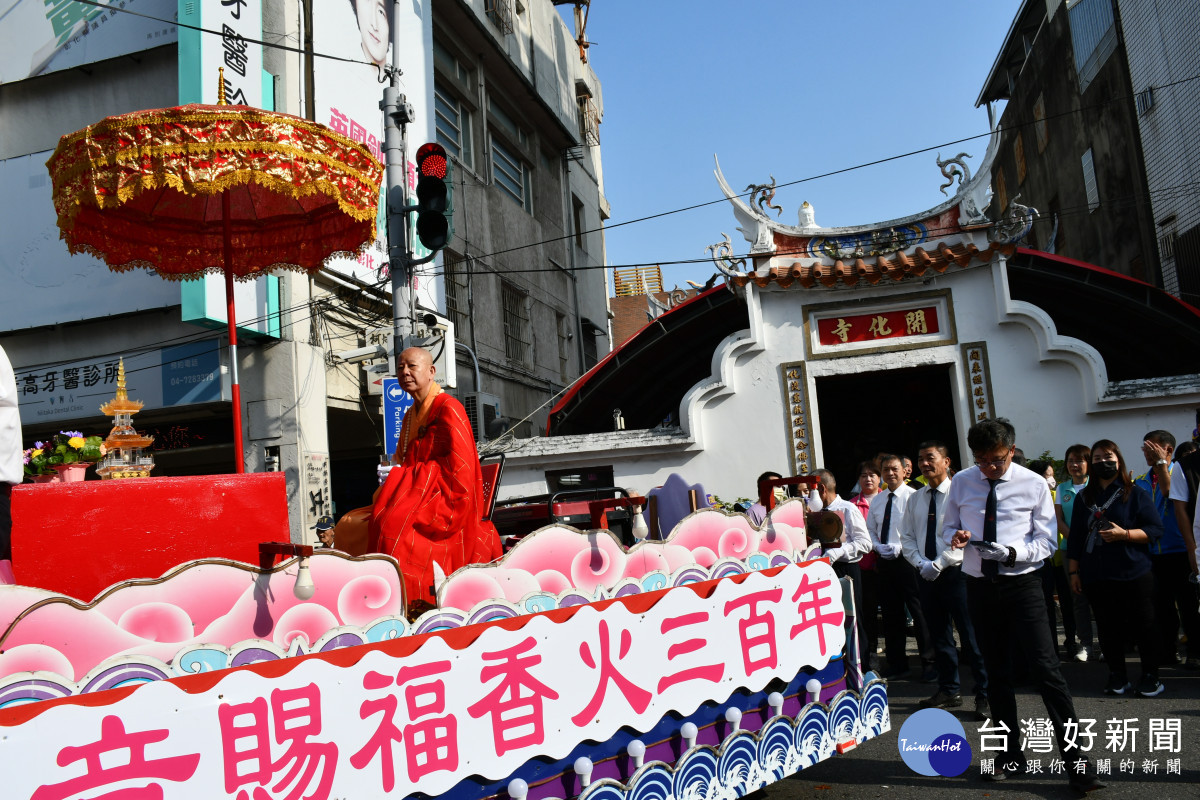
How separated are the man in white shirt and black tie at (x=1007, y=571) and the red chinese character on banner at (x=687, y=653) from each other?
5.11 feet

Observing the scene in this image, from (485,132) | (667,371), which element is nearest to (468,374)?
(667,371)

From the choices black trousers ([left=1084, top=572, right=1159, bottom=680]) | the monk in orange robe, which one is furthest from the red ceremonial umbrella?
black trousers ([left=1084, top=572, right=1159, bottom=680])

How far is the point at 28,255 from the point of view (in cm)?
1283

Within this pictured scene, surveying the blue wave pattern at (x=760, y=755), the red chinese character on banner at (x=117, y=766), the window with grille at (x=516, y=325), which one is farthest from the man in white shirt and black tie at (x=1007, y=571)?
the window with grille at (x=516, y=325)

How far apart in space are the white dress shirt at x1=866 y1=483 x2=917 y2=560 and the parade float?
2.49 metres

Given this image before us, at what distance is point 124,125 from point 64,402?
9.82 m

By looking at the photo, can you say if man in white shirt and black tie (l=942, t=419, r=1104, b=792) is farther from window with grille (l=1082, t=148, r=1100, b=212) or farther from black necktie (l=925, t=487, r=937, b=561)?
window with grille (l=1082, t=148, r=1100, b=212)

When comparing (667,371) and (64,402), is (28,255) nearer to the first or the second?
(64,402)

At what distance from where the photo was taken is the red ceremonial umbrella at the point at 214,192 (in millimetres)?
4340

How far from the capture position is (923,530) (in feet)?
19.2

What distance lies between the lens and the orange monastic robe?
156 inches

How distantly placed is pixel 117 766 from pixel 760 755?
252 centimetres

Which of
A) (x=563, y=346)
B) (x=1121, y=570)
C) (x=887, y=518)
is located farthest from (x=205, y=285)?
(x=563, y=346)

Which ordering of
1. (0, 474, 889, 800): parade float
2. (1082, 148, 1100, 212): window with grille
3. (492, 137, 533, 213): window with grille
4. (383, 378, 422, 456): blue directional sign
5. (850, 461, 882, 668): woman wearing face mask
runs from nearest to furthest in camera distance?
(0, 474, 889, 800): parade float → (850, 461, 882, 668): woman wearing face mask → (383, 378, 422, 456): blue directional sign → (1082, 148, 1100, 212): window with grille → (492, 137, 533, 213): window with grille
